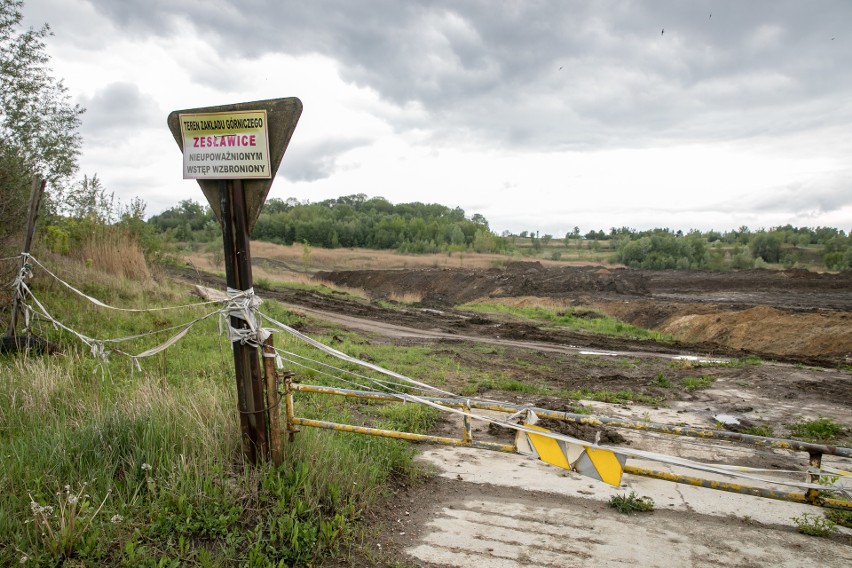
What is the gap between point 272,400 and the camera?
4.10 m

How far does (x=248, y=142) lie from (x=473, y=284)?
118 feet

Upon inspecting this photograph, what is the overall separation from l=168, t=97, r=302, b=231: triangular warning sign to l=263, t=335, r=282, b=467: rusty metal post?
0.94m

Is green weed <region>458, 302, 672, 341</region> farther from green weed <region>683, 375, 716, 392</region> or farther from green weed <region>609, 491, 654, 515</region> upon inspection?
green weed <region>609, 491, 654, 515</region>

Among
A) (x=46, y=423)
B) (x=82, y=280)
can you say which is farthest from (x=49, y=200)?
(x=46, y=423)

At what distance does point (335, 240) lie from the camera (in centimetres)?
8600

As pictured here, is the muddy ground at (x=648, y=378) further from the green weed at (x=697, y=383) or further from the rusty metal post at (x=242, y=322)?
the rusty metal post at (x=242, y=322)

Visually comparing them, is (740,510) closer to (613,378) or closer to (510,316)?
(613,378)

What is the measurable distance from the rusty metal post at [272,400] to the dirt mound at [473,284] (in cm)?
2607

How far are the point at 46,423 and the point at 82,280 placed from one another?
8288 mm

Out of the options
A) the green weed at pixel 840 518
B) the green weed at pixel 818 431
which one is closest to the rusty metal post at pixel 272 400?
the green weed at pixel 840 518

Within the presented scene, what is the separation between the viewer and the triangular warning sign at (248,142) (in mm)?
3908

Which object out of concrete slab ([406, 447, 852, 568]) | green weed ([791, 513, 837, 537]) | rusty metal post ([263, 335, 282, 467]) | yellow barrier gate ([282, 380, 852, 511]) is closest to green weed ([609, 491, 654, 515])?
concrete slab ([406, 447, 852, 568])

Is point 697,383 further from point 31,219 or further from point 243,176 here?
point 31,219

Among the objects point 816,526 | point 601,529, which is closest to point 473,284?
point 816,526
